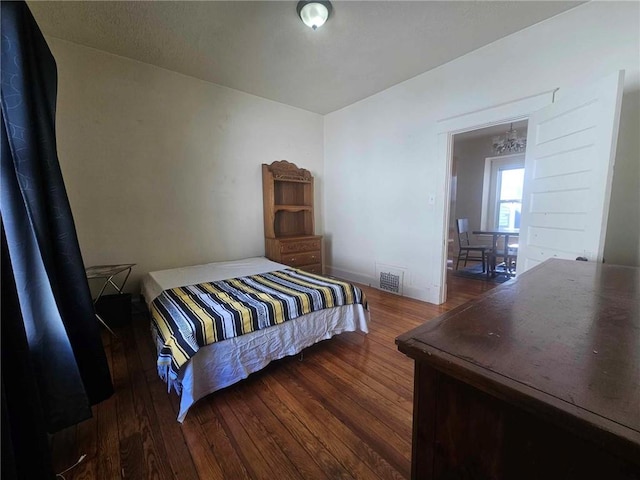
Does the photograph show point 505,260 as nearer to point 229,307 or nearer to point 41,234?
point 229,307

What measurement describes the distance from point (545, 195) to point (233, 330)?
2.48 m

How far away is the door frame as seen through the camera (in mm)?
2291

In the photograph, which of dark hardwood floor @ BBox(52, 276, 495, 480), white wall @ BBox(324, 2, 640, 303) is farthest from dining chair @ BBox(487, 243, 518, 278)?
dark hardwood floor @ BBox(52, 276, 495, 480)

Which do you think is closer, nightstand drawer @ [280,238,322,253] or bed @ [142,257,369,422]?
bed @ [142,257,369,422]

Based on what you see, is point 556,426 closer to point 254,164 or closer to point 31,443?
point 31,443

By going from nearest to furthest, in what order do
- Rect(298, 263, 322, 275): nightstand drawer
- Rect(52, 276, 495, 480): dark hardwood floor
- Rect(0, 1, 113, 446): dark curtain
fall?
Rect(0, 1, 113, 446): dark curtain
Rect(52, 276, 495, 480): dark hardwood floor
Rect(298, 263, 322, 275): nightstand drawer

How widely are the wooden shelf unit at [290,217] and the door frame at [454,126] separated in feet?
5.42

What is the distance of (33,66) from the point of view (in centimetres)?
111

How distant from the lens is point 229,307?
1.71m

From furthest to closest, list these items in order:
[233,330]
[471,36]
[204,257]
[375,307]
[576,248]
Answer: [204,257] < [375,307] < [471,36] < [576,248] < [233,330]

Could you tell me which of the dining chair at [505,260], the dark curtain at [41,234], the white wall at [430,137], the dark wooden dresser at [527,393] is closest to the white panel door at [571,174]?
the white wall at [430,137]

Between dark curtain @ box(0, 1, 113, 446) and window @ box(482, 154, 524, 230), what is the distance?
6.40 metres

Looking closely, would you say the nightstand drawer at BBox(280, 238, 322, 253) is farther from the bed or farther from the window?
the window

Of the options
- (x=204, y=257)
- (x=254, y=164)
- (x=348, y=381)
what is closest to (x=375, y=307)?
(x=348, y=381)
